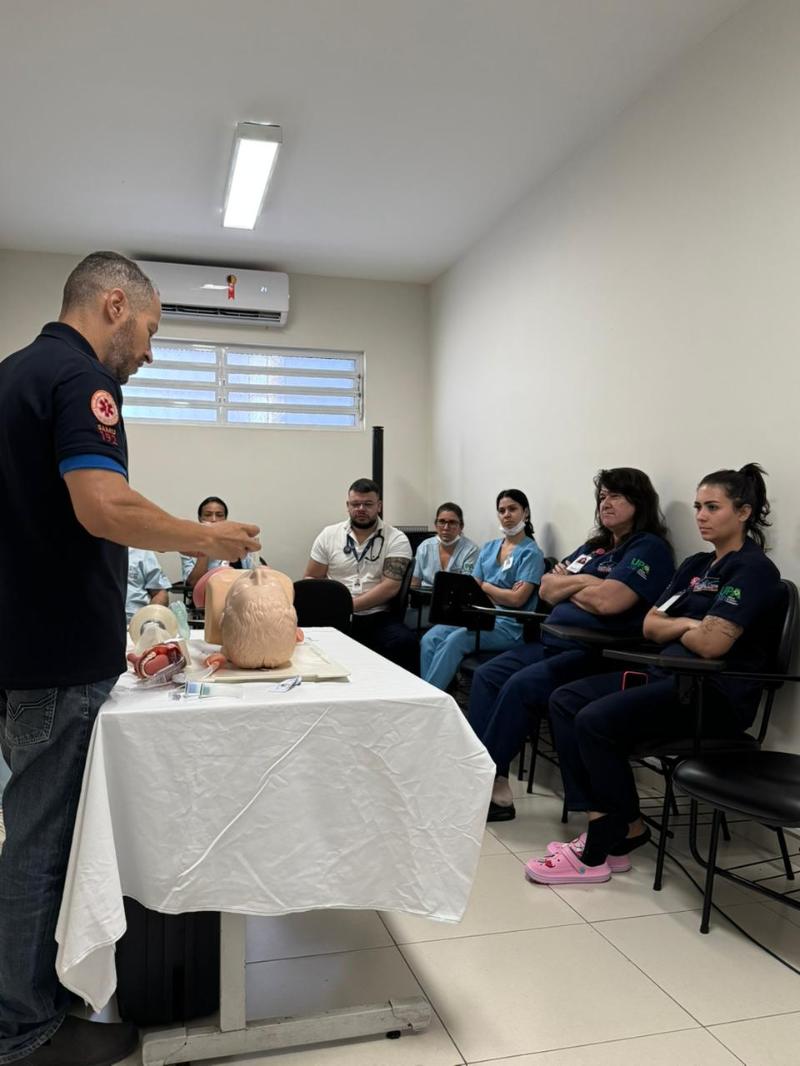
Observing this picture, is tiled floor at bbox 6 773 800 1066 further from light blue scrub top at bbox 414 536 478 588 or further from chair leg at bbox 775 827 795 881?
light blue scrub top at bbox 414 536 478 588

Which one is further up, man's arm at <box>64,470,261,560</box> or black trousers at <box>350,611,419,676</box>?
man's arm at <box>64,470,261,560</box>

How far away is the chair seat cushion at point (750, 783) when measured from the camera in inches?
78.7

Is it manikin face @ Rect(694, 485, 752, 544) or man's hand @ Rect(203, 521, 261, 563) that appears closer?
man's hand @ Rect(203, 521, 261, 563)

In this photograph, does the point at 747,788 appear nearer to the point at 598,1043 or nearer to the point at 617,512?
the point at 598,1043

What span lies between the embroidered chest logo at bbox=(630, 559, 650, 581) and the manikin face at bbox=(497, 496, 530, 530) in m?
1.16

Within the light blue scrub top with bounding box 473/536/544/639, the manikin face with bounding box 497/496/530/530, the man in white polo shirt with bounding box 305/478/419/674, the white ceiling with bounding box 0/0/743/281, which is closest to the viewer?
the white ceiling with bounding box 0/0/743/281

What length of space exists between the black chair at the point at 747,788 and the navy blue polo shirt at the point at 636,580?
30.8 inches

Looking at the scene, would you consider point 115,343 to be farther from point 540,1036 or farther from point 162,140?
point 162,140

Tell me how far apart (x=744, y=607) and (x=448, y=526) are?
254 cm

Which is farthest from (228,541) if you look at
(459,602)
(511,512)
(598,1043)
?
(511,512)

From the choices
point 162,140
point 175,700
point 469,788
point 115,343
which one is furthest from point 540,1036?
point 162,140

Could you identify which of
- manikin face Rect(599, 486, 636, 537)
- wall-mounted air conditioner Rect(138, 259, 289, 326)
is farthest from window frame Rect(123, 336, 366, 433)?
manikin face Rect(599, 486, 636, 537)

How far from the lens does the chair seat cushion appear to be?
2.00 meters

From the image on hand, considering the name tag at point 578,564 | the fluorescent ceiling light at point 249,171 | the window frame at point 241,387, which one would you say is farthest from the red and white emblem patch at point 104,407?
the window frame at point 241,387
